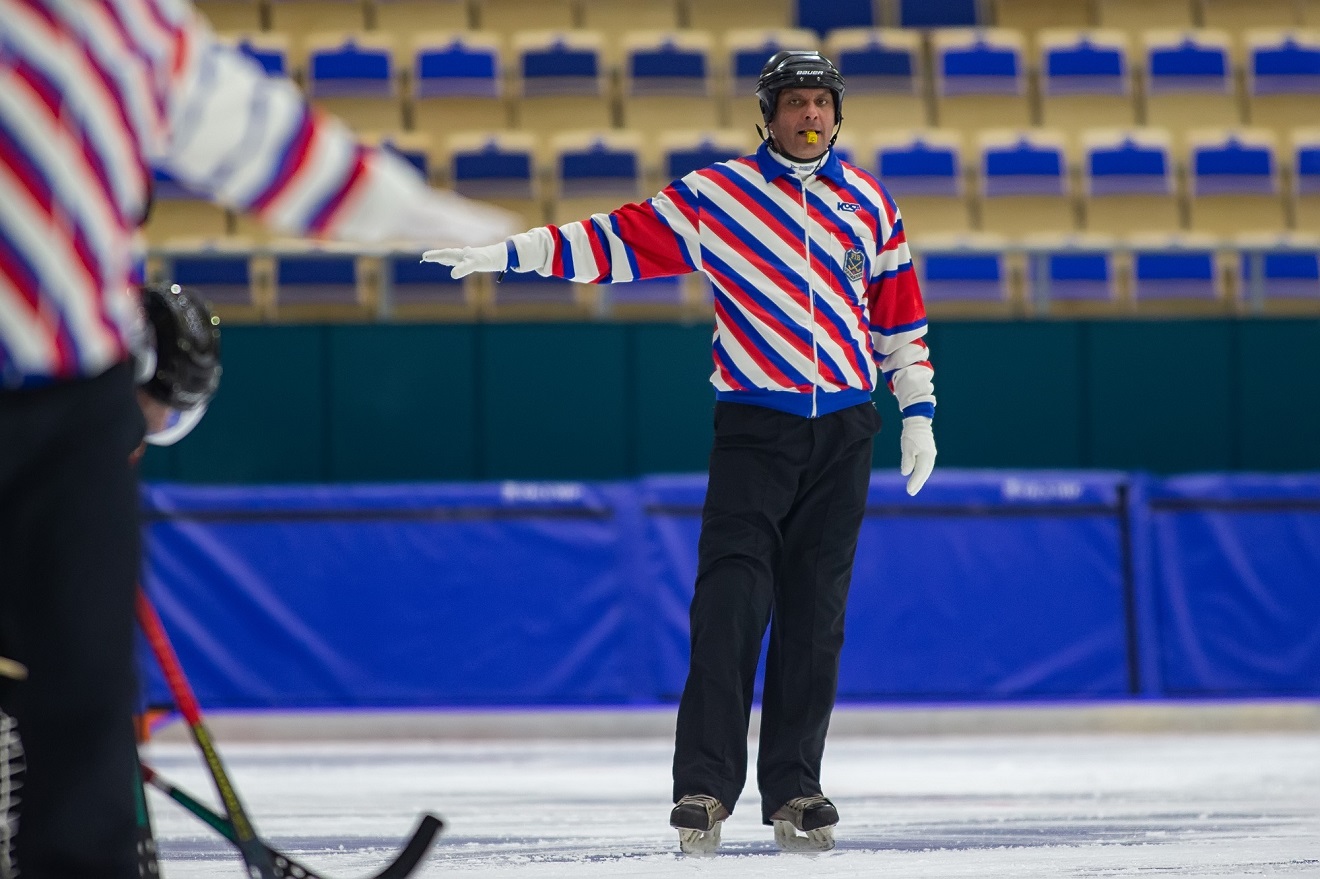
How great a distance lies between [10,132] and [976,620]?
576cm

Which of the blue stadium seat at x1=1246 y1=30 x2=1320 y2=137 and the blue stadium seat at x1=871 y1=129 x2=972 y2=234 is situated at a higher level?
the blue stadium seat at x1=1246 y1=30 x2=1320 y2=137

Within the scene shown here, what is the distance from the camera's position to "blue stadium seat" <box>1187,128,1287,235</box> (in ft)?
35.7

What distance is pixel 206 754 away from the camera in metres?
2.59

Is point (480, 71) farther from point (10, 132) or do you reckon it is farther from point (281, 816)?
point (10, 132)

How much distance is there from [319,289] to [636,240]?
221 inches

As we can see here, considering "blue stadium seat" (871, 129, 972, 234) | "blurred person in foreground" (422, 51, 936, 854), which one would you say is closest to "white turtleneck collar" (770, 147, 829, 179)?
"blurred person in foreground" (422, 51, 936, 854)

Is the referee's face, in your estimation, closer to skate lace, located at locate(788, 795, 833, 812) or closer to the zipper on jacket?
the zipper on jacket

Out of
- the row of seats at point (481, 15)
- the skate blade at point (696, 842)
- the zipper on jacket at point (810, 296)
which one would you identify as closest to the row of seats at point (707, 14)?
the row of seats at point (481, 15)

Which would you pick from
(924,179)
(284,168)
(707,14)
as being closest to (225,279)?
(924,179)

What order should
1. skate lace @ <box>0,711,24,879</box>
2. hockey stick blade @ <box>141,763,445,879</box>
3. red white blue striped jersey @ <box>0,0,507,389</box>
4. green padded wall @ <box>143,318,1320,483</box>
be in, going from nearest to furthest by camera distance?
red white blue striped jersey @ <box>0,0,507,389</box> → skate lace @ <box>0,711,24,879</box> → hockey stick blade @ <box>141,763,445,879</box> → green padded wall @ <box>143,318,1320,483</box>

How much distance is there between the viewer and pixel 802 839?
12.5 ft

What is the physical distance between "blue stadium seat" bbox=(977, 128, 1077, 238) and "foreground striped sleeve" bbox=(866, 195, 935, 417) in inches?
269

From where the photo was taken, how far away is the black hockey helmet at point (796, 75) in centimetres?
397

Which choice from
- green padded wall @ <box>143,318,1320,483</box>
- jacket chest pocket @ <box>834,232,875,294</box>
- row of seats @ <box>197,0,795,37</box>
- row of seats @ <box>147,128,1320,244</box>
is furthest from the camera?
row of seats @ <box>197,0,795,37</box>
